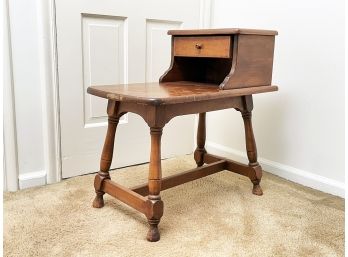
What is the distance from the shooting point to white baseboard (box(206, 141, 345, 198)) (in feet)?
4.63

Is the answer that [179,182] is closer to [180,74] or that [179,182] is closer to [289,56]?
[180,74]

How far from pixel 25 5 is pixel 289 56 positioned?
1.03 meters

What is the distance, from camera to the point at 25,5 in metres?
1.30

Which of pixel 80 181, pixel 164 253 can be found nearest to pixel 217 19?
pixel 80 181

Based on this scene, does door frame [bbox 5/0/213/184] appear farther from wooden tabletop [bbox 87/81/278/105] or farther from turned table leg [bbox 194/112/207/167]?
turned table leg [bbox 194/112/207/167]

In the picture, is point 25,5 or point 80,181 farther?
point 80,181

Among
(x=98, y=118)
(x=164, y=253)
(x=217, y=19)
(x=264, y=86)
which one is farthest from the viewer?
(x=217, y=19)

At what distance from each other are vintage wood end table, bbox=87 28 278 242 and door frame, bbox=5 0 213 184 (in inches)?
11.8

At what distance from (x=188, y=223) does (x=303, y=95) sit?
0.72 m

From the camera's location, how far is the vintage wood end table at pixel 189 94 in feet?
3.39

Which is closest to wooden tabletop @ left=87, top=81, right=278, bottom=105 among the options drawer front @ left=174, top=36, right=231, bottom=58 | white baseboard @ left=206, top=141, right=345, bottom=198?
drawer front @ left=174, top=36, right=231, bottom=58

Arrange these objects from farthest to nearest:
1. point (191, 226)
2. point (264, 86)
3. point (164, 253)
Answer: point (264, 86) < point (191, 226) < point (164, 253)

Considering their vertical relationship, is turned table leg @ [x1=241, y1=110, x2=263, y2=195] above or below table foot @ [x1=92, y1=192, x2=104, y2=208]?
above

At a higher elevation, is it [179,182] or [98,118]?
[98,118]
